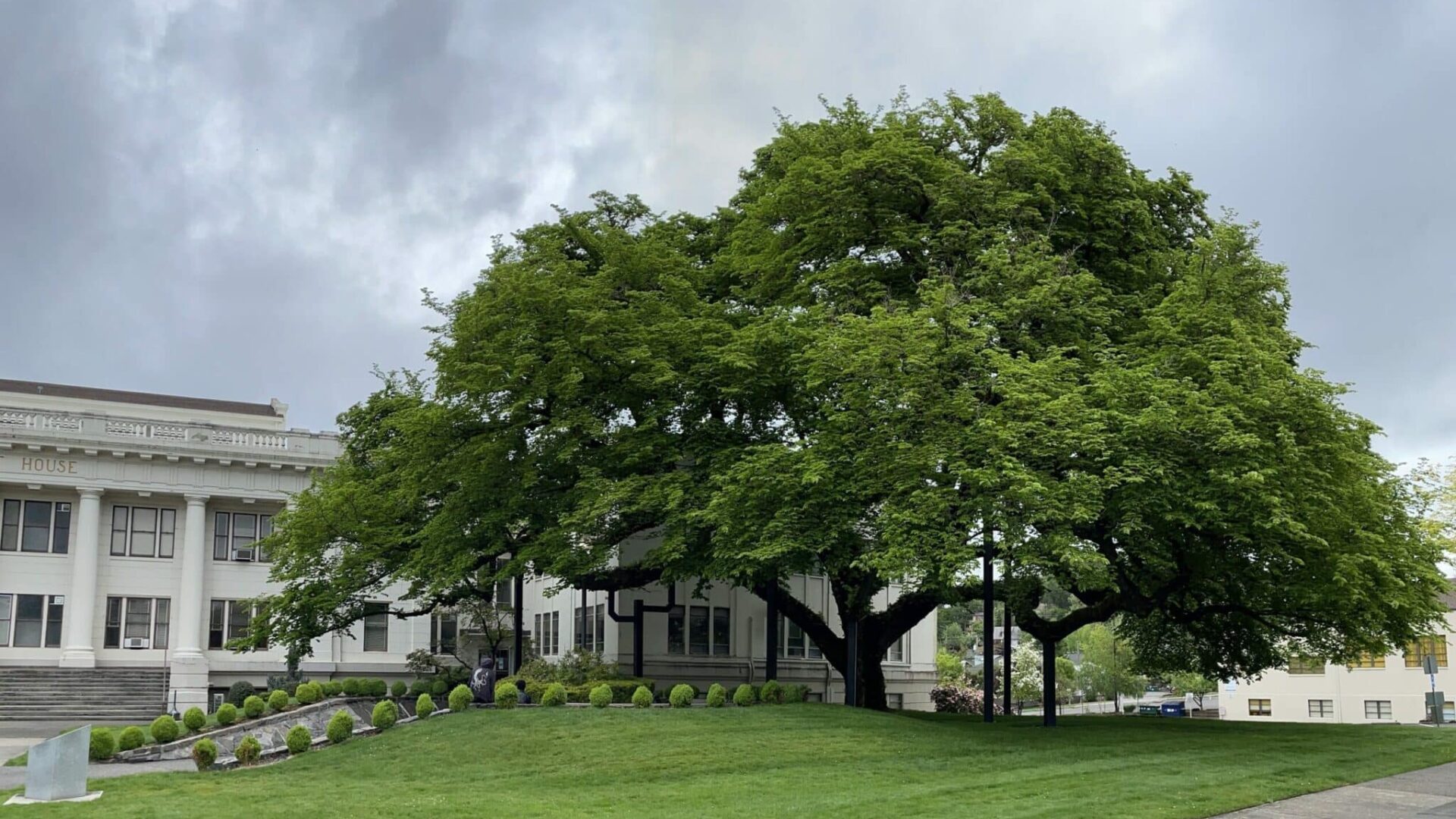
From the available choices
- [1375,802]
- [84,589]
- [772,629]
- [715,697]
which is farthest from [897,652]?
[84,589]

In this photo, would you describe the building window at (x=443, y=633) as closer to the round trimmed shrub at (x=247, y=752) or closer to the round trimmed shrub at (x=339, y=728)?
the round trimmed shrub at (x=339, y=728)

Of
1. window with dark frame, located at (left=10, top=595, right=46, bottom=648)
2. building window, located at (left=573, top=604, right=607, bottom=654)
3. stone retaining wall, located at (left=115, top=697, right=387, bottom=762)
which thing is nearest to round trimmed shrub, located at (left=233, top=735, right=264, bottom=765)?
stone retaining wall, located at (left=115, top=697, right=387, bottom=762)

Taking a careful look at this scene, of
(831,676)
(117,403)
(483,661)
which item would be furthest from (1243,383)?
(117,403)

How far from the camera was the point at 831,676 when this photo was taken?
43.2 meters

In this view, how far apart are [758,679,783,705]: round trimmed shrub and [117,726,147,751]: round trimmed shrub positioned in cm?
1321

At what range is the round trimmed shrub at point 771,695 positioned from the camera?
97.6ft

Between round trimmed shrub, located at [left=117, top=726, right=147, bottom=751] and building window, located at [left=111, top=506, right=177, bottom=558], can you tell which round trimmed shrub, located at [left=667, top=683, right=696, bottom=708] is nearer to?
round trimmed shrub, located at [left=117, top=726, right=147, bottom=751]

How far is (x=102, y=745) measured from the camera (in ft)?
79.6

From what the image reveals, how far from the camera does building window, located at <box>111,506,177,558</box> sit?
50.5 meters

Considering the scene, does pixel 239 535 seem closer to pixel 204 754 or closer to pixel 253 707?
pixel 253 707

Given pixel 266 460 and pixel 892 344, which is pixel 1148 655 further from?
pixel 266 460

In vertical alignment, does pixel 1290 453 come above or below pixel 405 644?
above

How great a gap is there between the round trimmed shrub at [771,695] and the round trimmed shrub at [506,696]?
5.70 meters

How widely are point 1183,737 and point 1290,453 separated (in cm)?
713
